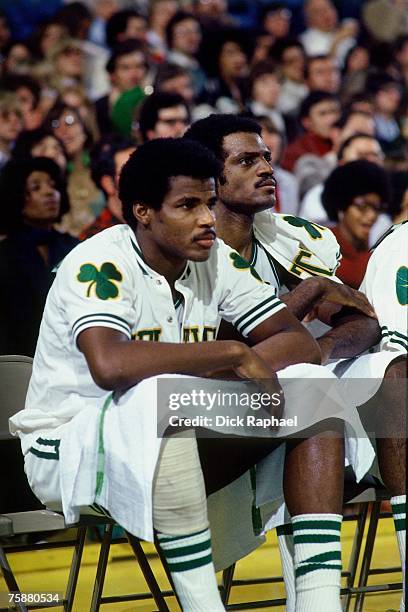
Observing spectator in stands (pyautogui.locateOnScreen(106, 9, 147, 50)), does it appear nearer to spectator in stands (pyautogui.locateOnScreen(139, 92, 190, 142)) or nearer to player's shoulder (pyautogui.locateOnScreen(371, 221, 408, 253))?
spectator in stands (pyautogui.locateOnScreen(139, 92, 190, 142))

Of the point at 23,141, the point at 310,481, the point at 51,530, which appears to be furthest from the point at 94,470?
the point at 23,141

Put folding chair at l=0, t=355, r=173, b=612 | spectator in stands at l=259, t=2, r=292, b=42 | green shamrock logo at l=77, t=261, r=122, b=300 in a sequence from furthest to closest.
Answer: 1. spectator in stands at l=259, t=2, r=292, b=42
2. folding chair at l=0, t=355, r=173, b=612
3. green shamrock logo at l=77, t=261, r=122, b=300

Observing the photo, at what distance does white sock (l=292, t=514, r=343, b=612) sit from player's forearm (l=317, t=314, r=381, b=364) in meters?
0.67

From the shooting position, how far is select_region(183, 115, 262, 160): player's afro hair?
3.38m

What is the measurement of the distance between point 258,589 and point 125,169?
68.6 inches

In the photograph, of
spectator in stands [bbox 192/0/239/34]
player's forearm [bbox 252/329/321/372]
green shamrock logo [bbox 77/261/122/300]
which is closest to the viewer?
green shamrock logo [bbox 77/261/122/300]

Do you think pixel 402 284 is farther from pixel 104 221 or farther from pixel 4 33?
pixel 4 33

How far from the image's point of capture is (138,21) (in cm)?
780

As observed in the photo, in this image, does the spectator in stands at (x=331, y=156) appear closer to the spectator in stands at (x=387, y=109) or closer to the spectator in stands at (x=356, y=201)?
the spectator in stands at (x=387, y=109)

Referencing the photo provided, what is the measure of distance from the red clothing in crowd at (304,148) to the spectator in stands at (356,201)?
73.8 inches

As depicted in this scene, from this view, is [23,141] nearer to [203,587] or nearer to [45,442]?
[45,442]

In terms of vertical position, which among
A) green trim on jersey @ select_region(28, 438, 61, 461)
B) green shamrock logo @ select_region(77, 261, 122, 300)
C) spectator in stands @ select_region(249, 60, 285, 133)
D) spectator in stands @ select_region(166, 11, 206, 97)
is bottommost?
green trim on jersey @ select_region(28, 438, 61, 461)

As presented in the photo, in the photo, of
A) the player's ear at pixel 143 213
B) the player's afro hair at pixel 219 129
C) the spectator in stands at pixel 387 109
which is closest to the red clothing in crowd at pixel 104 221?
the player's afro hair at pixel 219 129

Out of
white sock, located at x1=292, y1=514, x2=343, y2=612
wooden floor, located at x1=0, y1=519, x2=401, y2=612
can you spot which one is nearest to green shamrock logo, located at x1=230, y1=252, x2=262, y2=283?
white sock, located at x1=292, y1=514, x2=343, y2=612
